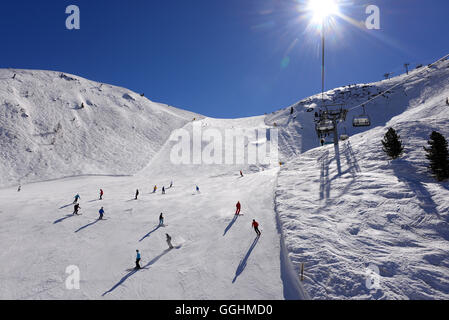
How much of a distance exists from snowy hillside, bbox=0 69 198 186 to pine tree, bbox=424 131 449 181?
1587 inches

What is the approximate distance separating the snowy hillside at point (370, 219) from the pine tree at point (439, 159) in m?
0.65

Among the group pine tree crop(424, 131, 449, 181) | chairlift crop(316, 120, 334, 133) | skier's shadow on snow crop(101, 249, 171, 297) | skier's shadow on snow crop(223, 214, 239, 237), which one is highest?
chairlift crop(316, 120, 334, 133)

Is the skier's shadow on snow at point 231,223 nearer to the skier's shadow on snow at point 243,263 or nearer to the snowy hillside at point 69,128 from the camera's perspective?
the skier's shadow on snow at point 243,263

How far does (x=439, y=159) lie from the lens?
14531mm

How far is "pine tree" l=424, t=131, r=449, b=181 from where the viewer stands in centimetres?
1418

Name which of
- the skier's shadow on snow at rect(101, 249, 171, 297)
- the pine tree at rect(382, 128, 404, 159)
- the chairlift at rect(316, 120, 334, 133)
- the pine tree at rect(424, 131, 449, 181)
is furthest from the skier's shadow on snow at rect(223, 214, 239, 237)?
the chairlift at rect(316, 120, 334, 133)

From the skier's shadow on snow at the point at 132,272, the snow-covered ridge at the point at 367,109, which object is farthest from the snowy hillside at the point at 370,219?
the snow-covered ridge at the point at 367,109

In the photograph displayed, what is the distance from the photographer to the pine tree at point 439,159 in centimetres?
1418

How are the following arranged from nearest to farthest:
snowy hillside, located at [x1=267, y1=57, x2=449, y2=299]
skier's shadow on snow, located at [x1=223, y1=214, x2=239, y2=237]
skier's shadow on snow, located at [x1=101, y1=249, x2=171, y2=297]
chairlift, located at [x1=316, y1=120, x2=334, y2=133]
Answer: snowy hillside, located at [x1=267, y1=57, x2=449, y2=299] → skier's shadow on snow, located at [x1=101, y1=249, x2=171, y2=297] → skier's shadow on snow, located at [x1=223, y1=214, x2=239, y2=237] → chairlift, located at [x1=316, y1=120, x2=334, y2=133]

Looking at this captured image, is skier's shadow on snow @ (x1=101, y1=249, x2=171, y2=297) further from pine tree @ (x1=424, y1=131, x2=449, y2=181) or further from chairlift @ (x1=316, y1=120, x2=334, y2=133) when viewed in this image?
chairlift @ (x1=316, y1=120, x2=334, y2=133)
